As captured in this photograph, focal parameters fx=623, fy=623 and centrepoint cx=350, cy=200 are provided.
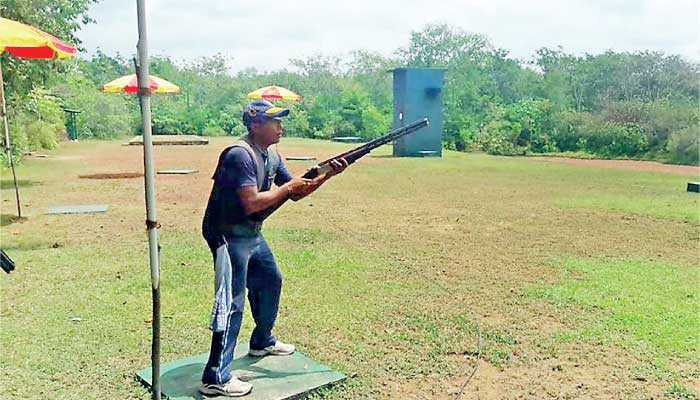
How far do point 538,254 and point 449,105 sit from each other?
23.9 m

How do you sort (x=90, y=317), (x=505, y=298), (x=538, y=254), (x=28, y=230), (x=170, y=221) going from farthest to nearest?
1. (x=170, y=221)
2. (x=28, y=230)
3. (x=538, y=254)
4. (x=505, y=298)
5. (x=90, y=317)

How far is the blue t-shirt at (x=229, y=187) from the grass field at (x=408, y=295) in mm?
1026

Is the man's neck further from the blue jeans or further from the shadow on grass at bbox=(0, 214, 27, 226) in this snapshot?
the shadow on grass at bbox=(0, 214, 27, 226)

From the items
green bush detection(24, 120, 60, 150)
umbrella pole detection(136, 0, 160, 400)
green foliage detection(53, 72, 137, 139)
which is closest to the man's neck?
umbrella pole detection(136, 0, 160, 400)

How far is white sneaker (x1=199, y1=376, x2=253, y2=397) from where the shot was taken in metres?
3.12

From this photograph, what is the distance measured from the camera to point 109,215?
346 inches

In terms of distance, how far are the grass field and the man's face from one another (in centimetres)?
139

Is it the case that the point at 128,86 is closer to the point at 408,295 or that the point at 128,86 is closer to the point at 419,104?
the point at 419,104

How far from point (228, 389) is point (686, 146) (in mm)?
19752

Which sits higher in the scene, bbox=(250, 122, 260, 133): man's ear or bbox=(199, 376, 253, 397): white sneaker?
bbox=(250, 122, 260, 133): man's ear

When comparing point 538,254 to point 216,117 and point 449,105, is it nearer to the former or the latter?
point 449,105

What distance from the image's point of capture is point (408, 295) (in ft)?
17.0

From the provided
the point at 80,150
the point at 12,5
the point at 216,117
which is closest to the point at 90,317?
the point at 12,5

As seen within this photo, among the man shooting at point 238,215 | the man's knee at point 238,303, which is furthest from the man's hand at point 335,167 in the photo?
the man's knee at point 238,303
